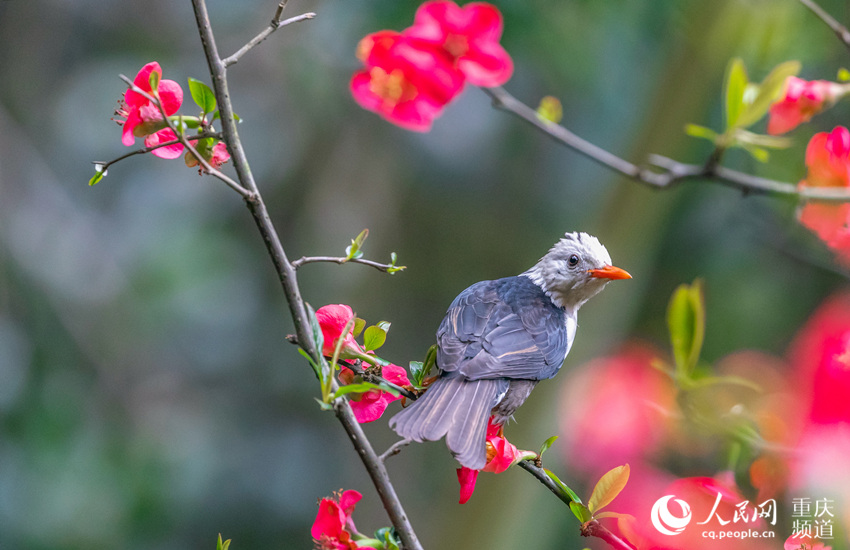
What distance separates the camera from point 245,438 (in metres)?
3.47

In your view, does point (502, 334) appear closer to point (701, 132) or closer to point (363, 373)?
point (363, 373)

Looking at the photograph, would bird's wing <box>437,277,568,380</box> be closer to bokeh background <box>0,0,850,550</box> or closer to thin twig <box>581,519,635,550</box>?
thin twig <box>581,519,635,550</box>

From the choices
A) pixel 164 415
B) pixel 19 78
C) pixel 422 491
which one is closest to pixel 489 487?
pixel 422 491

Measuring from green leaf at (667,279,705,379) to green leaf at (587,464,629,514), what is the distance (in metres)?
0.18

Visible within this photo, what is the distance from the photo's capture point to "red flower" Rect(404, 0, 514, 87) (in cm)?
98

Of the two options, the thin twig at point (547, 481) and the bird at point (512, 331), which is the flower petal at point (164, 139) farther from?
the thin twig at point (547, 481)

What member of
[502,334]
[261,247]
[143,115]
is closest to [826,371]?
[502,334]

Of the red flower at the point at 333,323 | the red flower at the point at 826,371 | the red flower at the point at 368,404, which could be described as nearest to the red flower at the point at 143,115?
the red flower at the point at 333,323

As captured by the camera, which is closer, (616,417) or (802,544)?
(802,544)

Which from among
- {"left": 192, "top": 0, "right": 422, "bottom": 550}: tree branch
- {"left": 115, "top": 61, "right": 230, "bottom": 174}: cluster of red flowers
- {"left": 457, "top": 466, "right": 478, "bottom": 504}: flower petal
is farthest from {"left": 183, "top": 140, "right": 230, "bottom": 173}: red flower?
{"left": 457, "top": 466, "right": 478, "bottom": 504}: flower petal

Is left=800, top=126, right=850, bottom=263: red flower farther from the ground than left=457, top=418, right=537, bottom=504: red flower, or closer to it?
farther from the ground

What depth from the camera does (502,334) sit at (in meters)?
1.24

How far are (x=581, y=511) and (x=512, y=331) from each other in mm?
441

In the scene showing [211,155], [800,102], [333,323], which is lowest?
[333,323]
